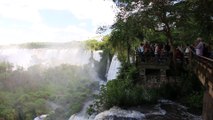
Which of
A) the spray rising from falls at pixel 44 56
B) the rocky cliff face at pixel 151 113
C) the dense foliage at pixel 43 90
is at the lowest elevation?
the dense foliage at pixel 43 90

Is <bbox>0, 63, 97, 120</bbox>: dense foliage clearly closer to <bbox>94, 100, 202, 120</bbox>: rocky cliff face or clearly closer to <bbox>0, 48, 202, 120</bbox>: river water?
<bbox>0, 48, 202, 120</bbox>: river water

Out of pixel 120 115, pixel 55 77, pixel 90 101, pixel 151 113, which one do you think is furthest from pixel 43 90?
pixel 120 115

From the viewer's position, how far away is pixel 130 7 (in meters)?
26.4

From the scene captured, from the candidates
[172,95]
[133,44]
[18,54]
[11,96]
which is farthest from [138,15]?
[18,54]

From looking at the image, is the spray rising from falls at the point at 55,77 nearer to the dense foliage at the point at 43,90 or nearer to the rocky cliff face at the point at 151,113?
the dense foliage at the point at 43,90

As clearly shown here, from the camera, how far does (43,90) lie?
178 ft

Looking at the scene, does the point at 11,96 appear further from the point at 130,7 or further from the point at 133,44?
the point at 130,7

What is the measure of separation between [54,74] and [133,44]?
95.8 ft

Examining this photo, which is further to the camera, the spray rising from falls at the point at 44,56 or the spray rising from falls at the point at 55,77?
the spray rising from falls at the point at 44,56

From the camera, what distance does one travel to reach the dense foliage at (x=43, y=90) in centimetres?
4416

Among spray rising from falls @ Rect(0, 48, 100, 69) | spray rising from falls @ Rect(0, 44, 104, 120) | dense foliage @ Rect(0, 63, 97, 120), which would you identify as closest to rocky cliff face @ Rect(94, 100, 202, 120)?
dense foliage @ Rect(0, 63, 97, 120)

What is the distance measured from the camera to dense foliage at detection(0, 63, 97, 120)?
4416cm

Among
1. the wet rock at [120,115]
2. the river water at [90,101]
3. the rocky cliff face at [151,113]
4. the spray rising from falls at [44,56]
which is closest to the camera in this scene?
the wet rock at [120,115]

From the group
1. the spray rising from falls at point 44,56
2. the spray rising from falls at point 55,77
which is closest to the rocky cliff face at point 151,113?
the spray rising from falls at point 55,77
